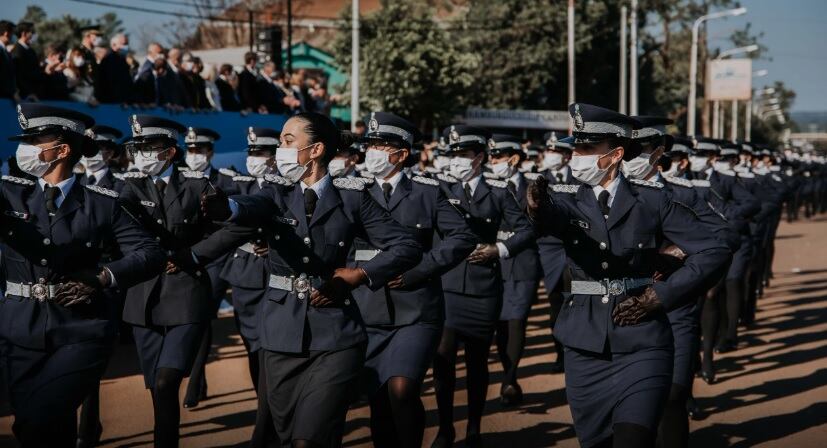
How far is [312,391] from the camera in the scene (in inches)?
229

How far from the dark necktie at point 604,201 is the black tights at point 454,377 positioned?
2.48 m

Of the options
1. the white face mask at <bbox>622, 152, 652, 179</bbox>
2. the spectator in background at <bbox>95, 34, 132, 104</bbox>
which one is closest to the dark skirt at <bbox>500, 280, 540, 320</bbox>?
the white face mask at <bbox>622, 152, 652, 179</bbox>

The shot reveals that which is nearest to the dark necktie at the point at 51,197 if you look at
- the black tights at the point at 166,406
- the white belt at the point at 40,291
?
the white belt at the point at 40,291

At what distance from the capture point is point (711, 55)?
268 ft

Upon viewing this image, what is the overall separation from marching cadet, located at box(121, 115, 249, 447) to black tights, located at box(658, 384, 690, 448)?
2919 mm

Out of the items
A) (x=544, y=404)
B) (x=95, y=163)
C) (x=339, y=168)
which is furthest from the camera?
(x=95, y=163)

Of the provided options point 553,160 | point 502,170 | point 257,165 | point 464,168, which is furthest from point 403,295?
point 553,160

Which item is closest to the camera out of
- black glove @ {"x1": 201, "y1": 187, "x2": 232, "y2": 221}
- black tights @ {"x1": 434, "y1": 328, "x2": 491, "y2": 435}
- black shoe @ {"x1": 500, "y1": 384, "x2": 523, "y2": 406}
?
black glove @ {"x1": 201, "y1": 187, "x2": 232, "y2": 221}

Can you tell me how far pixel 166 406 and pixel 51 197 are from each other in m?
1.70

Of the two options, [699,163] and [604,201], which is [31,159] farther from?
[699,163]

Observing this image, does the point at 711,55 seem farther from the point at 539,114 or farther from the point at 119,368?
the point at 119,368

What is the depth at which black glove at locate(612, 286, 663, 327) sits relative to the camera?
5.85 m

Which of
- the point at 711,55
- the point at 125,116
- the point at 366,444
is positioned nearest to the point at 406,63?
the point at 125,116

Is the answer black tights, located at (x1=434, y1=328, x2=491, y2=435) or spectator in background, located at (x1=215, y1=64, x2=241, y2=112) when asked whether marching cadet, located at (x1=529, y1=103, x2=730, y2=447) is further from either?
spectator in background, located at (x1=215, y1=64, x2=241, y2=112)
